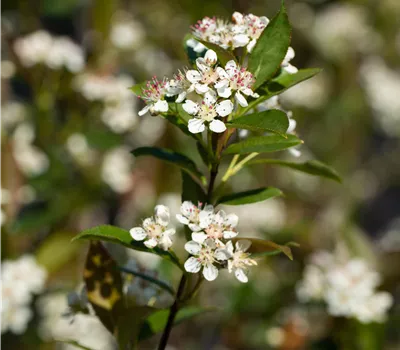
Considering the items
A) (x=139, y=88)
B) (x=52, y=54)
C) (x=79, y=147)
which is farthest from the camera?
(x=79, y=147)

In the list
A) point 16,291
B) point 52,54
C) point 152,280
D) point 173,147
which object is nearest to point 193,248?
point 152,280

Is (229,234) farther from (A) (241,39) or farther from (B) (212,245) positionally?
(A) (241,39)

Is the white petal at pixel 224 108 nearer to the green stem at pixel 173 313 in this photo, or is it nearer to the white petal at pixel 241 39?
the white petal at pixel 241 39

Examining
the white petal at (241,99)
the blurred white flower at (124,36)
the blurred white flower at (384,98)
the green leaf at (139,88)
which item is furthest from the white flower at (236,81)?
the blurred white flower at (384,98)

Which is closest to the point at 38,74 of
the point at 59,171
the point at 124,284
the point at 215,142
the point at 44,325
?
the point at 59,171

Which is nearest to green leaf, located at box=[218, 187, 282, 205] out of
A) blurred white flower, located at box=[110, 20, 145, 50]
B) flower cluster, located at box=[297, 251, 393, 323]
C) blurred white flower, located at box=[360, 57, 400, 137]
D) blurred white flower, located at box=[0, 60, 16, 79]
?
flower cluster, located at box=[297, 251, 393, 323]

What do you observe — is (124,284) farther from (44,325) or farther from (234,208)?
(234,208)

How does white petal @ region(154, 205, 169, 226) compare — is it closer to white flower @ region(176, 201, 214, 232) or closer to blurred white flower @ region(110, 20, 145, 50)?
white flower @ region(176, 201, 214, 232)
